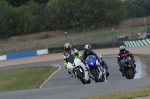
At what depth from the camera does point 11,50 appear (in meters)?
55.0

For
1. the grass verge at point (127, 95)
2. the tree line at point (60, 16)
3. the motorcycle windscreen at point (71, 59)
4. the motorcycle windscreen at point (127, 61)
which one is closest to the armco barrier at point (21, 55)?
the tree line at point (60, 16)

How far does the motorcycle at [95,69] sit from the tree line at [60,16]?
60158mm

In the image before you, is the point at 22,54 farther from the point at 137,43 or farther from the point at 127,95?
the point at 127,95

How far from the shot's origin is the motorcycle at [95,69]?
17047 millimetres

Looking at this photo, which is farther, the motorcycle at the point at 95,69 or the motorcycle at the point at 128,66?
the motorcycle at the point at 128,66

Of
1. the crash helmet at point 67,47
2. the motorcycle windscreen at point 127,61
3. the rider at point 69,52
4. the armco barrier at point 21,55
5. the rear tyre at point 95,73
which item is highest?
the crash helmet at point 67,47

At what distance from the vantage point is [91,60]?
17172 mm

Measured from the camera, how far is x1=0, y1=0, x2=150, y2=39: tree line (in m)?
79.0

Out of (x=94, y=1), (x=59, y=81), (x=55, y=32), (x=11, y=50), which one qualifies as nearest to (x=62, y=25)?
(x=55, y=32)

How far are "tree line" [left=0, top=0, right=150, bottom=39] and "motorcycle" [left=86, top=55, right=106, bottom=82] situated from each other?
60158 mm

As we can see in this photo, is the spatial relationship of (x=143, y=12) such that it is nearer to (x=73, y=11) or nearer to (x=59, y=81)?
(x=73, y=11)

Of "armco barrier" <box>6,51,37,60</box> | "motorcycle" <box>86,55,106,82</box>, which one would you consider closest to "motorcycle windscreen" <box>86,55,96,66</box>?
"motorcycle" <box>86,55,106,82</box>

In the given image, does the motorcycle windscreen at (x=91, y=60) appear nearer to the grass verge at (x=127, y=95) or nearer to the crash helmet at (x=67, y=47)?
the crash helmet at (x=67, y=47)

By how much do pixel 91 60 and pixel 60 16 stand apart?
65.7 meters
